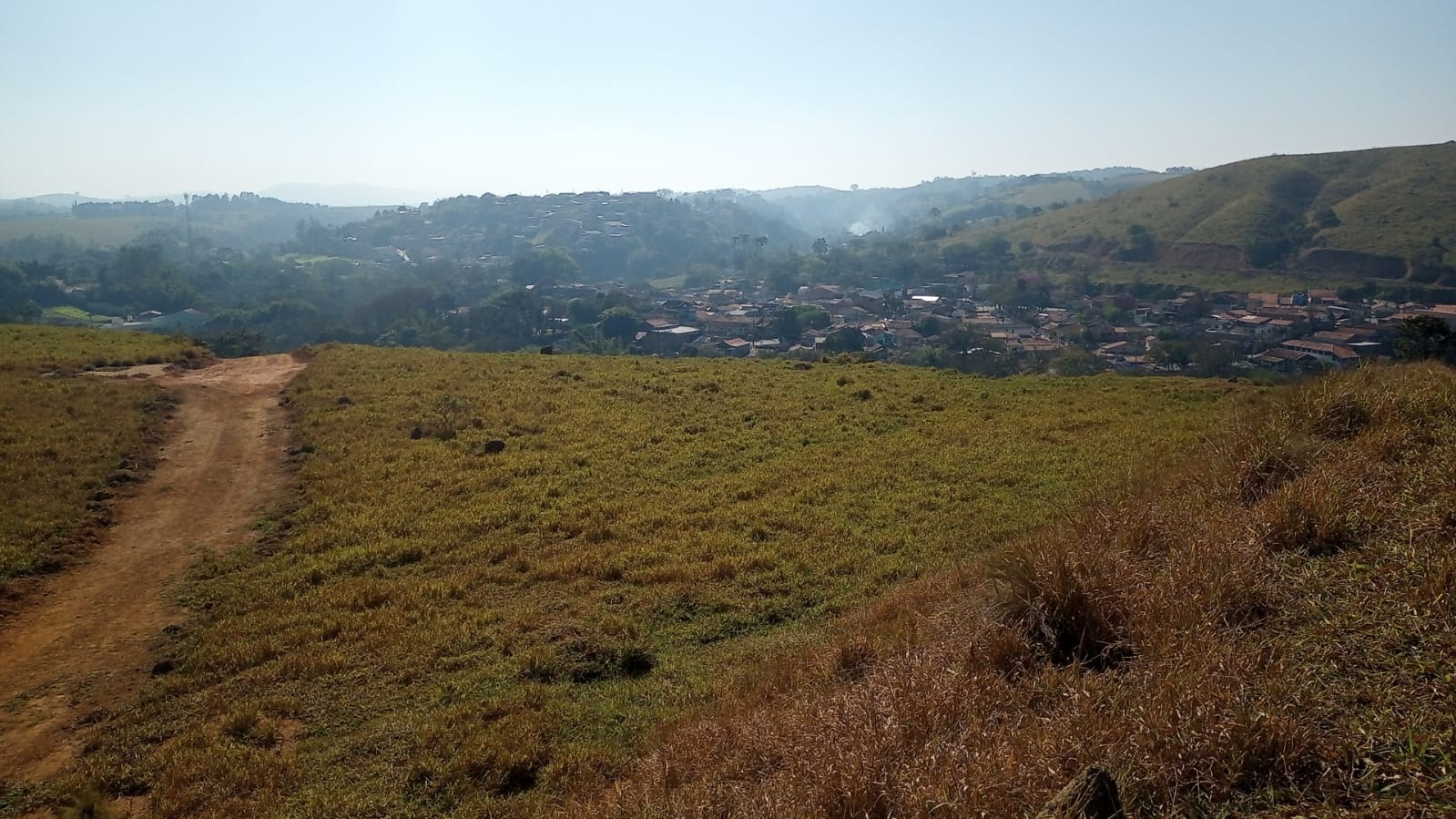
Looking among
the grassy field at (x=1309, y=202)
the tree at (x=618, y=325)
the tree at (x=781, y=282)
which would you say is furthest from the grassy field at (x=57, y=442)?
the grassy field at (x=1309, y=202)

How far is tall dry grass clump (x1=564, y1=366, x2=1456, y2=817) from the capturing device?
3.66 meters

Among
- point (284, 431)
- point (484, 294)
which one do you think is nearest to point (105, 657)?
point (284, 431)

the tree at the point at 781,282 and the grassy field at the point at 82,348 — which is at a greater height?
the tree at the point at 781,282

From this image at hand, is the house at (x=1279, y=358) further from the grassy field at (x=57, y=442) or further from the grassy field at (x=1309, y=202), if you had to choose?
the grassy field at (x=57, y=442)

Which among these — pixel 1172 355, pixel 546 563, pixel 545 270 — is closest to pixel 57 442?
pixel 546 563

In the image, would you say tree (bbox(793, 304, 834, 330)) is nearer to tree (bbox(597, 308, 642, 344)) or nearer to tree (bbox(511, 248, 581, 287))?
tree (bbox(597, 308, 642, 344))

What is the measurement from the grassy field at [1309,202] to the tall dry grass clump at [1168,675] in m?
91.3

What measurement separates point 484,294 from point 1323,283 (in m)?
98.9

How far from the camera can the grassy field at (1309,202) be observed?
8038 cm

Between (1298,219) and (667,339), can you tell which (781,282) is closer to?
(667,339)

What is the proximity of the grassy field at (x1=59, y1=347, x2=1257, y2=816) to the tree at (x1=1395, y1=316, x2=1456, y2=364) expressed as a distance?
4.35 meters

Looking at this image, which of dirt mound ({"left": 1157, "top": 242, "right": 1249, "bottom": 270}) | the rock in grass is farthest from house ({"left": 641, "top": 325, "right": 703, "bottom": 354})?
the rock in grass

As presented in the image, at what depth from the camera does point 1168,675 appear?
14.2 ft

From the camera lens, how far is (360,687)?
7.66m
